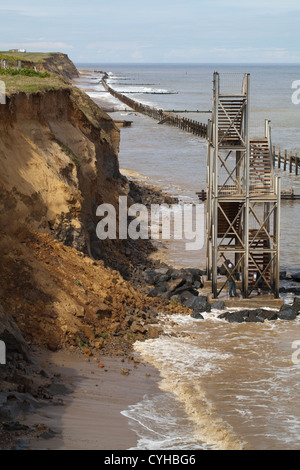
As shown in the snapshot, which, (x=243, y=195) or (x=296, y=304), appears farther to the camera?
(x=243, y=195)

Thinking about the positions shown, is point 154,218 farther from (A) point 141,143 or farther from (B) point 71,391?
(A) point 141,143

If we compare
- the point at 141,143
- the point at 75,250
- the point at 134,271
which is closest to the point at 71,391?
the point at 75,250

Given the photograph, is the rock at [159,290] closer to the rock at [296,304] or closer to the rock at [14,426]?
the rock at [296,304]

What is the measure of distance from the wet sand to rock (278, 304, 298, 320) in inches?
220

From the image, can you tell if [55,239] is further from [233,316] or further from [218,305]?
[233,316]

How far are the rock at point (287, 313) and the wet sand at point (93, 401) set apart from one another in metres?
5.58

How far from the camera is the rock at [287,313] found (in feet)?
64.7

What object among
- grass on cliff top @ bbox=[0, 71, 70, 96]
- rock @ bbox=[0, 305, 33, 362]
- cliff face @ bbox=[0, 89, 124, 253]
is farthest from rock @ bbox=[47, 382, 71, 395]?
grass on cliff top @ bbox=[0, 71, 70, 96]

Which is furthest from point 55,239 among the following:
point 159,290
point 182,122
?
point 182,122

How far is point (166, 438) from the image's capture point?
11891 millimetres

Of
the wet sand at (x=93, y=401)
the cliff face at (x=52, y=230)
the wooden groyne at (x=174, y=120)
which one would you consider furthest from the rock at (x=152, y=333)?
the wooden groyne at (x=174, y=120)

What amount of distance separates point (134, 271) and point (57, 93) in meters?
6.34

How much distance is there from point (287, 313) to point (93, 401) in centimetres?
837

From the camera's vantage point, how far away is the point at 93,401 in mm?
13125
